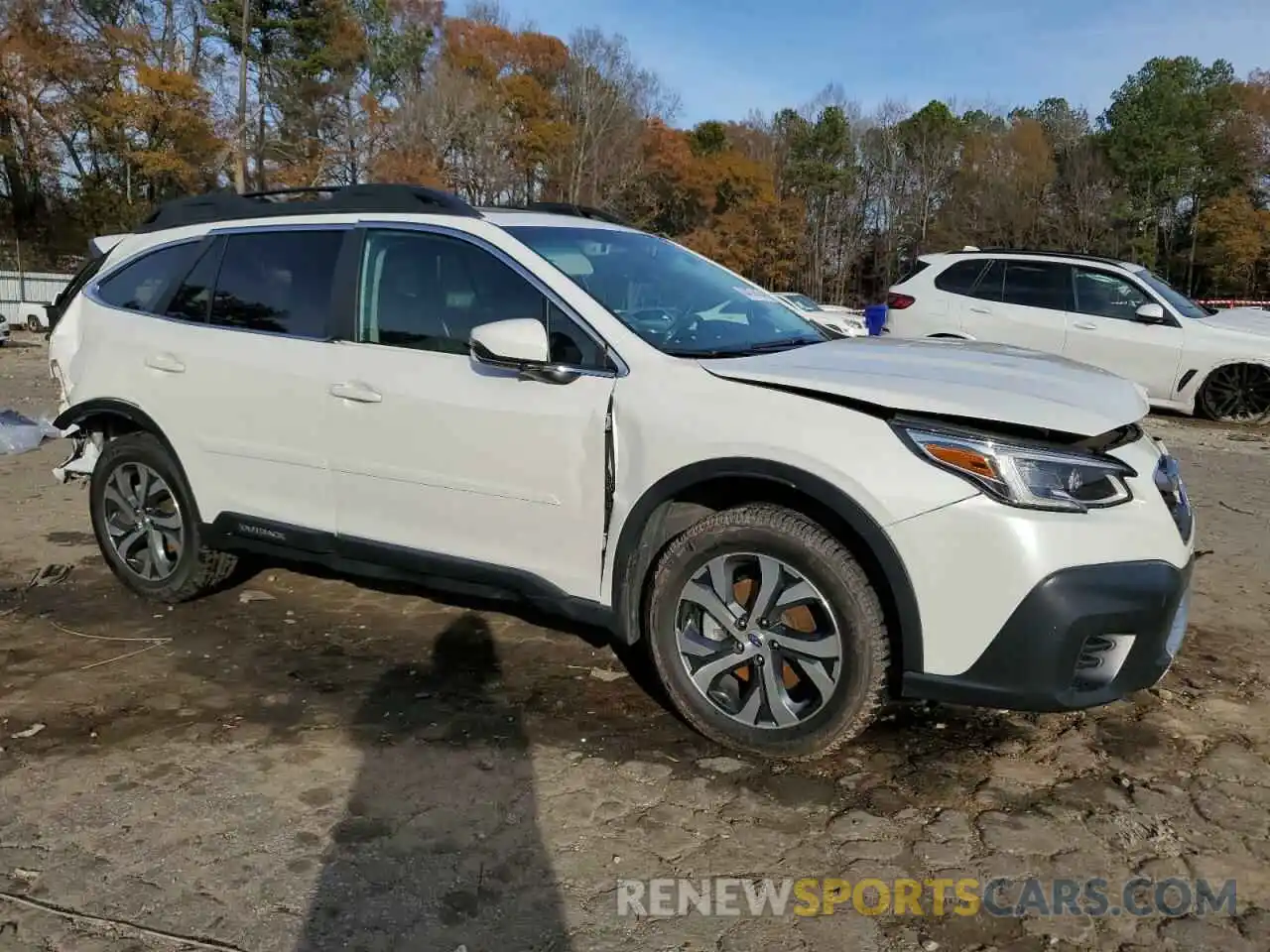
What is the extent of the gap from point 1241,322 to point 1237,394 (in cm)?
80

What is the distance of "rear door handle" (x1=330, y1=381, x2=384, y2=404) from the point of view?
3789 mm

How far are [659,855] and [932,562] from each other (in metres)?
1.09

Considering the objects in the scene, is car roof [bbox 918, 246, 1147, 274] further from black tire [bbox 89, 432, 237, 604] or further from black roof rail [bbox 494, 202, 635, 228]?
black tire [bbox 89, 432, 237, 604]

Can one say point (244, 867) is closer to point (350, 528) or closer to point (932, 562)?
point (350, 528)

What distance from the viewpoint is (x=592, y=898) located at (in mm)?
2537

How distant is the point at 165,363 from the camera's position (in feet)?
14.6

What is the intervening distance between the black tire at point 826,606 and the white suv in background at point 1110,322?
8.44 meters

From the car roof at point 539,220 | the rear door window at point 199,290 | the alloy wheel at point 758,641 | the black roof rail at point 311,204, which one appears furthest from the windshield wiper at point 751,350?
the rear door window at point 199,290

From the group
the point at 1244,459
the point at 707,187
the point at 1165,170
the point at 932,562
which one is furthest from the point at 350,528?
the point at 1165,170

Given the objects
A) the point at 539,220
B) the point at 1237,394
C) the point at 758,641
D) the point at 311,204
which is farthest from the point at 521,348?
the point at 1237,394

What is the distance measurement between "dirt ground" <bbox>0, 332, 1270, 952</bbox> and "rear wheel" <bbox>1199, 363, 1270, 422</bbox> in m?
7.14

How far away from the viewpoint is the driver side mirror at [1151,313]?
10.3m

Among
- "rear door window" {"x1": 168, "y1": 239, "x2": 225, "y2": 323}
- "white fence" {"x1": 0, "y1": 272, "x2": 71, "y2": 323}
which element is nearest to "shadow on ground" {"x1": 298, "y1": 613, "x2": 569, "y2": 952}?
"rear door window" {"x1": 168, "y1": 239, "x2": 225, "y2": 323}

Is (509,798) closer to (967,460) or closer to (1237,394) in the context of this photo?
(967,460)
